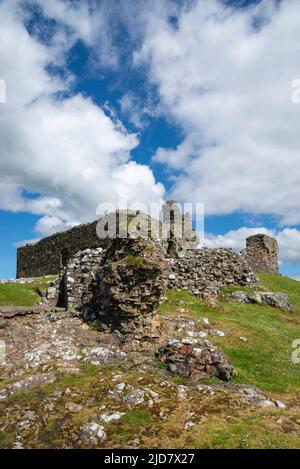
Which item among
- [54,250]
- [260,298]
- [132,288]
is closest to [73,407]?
[132,288]

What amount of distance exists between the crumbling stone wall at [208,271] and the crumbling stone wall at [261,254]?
19.1 metres

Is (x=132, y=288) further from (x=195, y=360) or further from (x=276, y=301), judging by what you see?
(x=276, y=301)

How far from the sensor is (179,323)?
19359 mm

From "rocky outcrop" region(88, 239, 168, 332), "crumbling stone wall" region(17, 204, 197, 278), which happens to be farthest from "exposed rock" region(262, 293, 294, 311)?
"rocky outcrop" region(88, 239, 168, 332)

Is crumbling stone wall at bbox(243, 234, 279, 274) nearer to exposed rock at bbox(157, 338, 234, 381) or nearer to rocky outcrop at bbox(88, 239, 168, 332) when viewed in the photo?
rocky outcrop at bbox(88, 239, 168, 332)

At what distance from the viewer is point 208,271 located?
3027cm

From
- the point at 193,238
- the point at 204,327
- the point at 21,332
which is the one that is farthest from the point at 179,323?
the point at 193,238

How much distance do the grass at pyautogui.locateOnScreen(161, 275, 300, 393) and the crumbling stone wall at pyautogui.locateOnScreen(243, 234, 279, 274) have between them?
18.8 meters

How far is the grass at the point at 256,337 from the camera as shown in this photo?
15.1 m

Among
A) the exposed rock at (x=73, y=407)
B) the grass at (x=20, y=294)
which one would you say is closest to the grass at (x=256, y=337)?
the exposed rock at (x=73, y=407)

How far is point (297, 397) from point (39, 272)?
40843 mm

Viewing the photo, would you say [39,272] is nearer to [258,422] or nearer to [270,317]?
[270,317]

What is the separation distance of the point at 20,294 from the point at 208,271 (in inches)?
547

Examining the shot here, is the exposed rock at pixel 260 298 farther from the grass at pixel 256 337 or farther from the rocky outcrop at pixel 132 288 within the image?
the rocky outcrop at pixel 132 288
